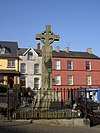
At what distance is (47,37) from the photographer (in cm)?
1530

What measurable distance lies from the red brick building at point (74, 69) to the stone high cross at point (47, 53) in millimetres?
28995

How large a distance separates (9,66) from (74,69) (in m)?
13.1

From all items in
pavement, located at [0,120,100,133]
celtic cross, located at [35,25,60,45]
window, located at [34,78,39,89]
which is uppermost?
celtic cross, located at [35,25,60,45]

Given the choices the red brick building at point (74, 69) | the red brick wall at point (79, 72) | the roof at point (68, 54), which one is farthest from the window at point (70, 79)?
the roof at point (68, 54)

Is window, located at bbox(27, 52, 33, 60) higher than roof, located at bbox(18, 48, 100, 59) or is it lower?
lower

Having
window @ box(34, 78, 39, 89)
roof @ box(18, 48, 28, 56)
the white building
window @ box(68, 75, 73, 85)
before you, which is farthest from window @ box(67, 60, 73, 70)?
roof @ box(18, 48, 28, 56)

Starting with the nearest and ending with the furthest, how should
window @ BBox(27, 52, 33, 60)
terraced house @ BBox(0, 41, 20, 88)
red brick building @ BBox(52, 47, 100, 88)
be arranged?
terraced house @ BBox(0, 41, 20, 88) → window @ BBox(27, 52, 33, 60) → red brick building @ BBox(52, 47, 100, 88)

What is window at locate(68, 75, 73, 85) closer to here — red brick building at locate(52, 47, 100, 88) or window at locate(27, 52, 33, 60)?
red brick building at locate(52, 47, 100, 88)

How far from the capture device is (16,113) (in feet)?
36.4

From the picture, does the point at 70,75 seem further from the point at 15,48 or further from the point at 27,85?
the point at 15,48

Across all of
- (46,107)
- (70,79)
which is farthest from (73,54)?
(46,107)

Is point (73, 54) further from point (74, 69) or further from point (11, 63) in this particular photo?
point (11, 63)

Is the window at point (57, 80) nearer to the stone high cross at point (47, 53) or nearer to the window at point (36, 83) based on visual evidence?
the window at point (36, 83)

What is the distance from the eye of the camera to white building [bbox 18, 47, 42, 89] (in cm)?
4272
